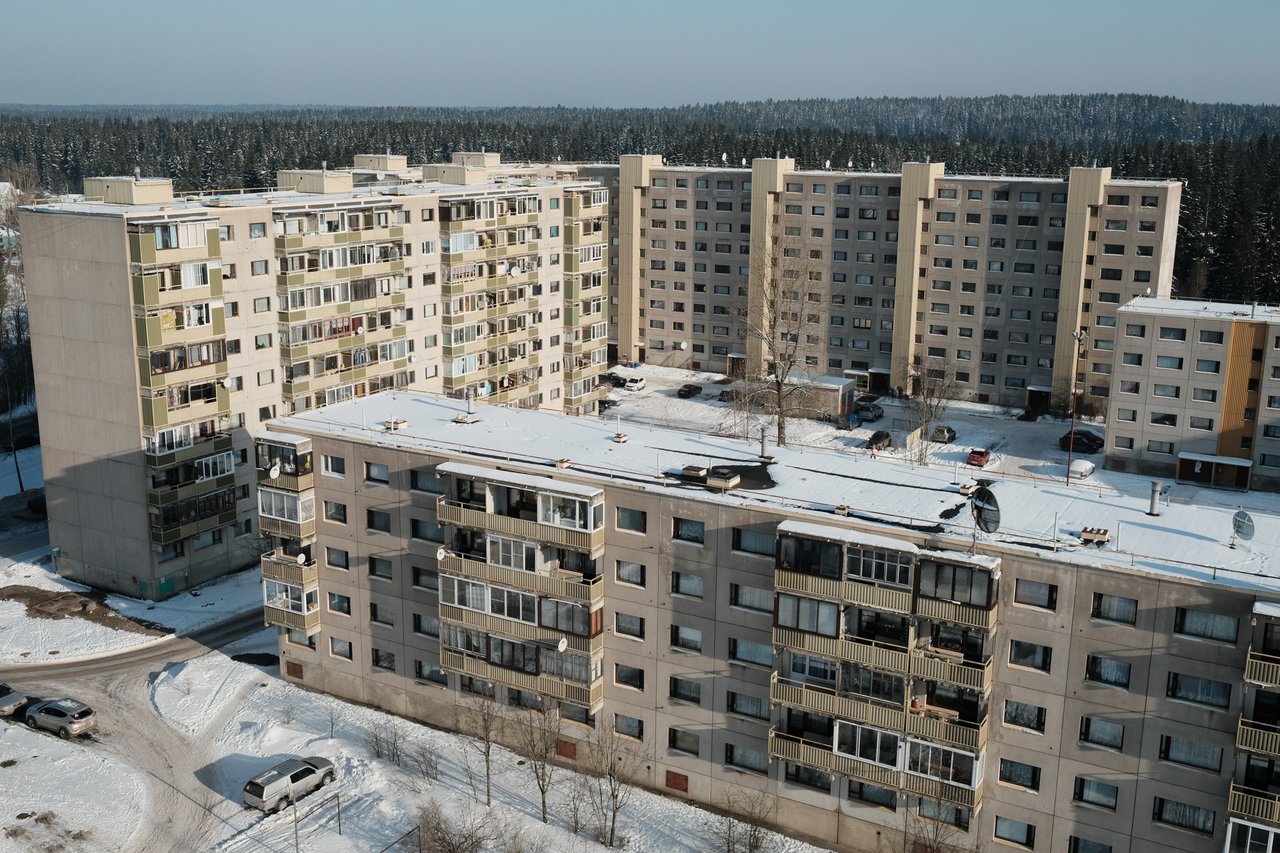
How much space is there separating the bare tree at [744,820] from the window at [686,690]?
3.60 metres

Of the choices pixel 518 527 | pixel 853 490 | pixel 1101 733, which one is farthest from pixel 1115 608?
pixel 518 527

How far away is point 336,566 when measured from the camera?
168ft

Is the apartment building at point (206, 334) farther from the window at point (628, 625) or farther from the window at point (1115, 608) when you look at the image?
the window at point (1115, 608)

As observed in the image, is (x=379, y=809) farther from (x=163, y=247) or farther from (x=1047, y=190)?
(x=1047, y=190)

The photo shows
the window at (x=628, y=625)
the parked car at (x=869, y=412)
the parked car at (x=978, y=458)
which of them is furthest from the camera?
the parked car at (x=869, y=412)

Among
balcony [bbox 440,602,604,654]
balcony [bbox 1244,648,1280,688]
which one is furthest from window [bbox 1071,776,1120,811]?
balcony [bbox 440,602,604,654]

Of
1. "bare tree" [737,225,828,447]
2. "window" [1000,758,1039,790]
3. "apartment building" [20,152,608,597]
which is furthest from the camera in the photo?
"bare tree" [737,225,828,447]

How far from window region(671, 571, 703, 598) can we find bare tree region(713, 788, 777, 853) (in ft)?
24.5

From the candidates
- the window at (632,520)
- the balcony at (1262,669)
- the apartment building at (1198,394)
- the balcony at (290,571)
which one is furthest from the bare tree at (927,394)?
the balcony at (1262,669)

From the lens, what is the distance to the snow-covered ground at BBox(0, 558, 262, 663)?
2329 inches

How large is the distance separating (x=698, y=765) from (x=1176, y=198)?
3065 inches

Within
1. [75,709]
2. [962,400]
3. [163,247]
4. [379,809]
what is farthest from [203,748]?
[962,400]

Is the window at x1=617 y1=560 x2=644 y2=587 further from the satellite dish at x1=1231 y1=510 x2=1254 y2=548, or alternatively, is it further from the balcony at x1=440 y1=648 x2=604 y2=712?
the satellite dish at x1=1231 y1=510 x2=1254 y2=548

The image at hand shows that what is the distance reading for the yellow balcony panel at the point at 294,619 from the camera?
51969 millimetres
